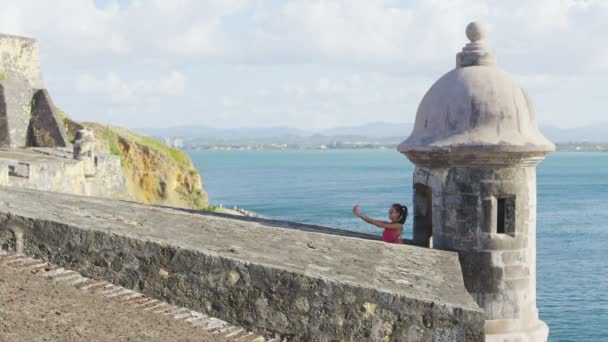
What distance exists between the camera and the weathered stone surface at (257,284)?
5074 millimetres

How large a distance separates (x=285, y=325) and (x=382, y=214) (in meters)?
47.6

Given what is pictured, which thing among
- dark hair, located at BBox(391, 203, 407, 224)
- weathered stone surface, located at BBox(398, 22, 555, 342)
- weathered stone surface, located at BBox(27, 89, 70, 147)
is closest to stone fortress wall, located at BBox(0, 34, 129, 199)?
weathered stone surface, located at BBox(27, 89, 70, 147)

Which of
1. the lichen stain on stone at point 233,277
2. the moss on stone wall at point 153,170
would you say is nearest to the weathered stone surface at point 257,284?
the lichen stain on stone at point 233,277

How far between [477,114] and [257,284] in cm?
Result: 345

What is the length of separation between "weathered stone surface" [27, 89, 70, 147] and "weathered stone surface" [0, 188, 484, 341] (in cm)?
2054

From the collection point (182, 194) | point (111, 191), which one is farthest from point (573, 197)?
point (111, 191)

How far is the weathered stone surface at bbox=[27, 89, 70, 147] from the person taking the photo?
2533cm

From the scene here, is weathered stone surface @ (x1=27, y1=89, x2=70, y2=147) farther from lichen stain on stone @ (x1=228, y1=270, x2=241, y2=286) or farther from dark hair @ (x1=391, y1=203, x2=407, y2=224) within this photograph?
lichen stain on stone @ (x1=228, y1=270, x2=241, y2=286)

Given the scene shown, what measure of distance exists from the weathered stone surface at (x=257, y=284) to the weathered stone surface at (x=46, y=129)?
20.5 m

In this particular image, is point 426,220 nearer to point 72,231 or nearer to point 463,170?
point 463,170

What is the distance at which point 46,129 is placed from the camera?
25.5 meters

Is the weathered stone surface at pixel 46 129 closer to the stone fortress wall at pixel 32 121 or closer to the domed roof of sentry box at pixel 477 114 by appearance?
the stone fortress wall at pixel 32 121

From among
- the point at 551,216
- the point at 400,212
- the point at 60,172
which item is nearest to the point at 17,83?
the point at 60,172

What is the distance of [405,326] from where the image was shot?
5062mm
